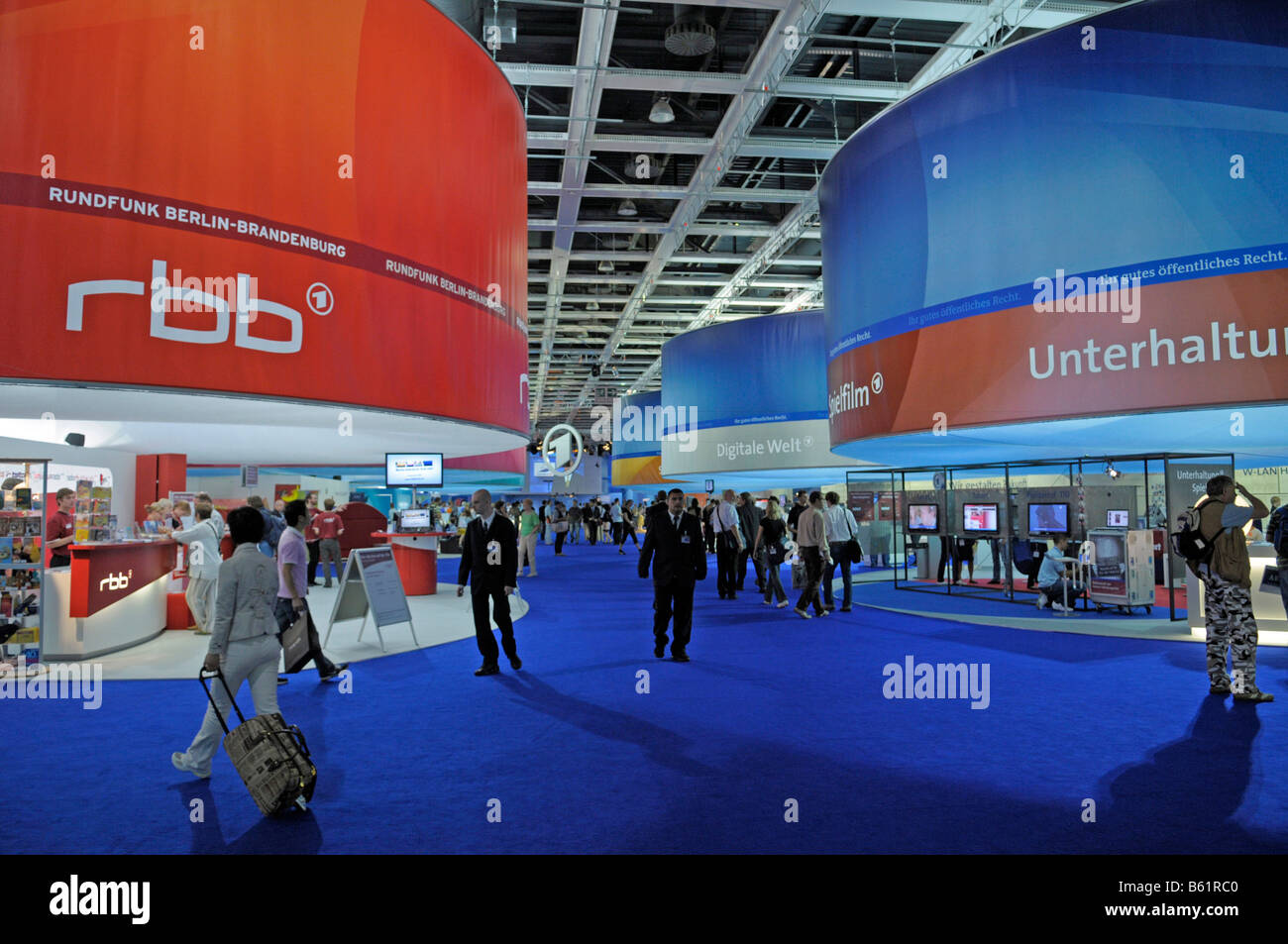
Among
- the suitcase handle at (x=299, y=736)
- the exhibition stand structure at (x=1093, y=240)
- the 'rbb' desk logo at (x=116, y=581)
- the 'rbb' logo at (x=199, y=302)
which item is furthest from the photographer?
the 'rbb' desk logo at (x=116, y=581)

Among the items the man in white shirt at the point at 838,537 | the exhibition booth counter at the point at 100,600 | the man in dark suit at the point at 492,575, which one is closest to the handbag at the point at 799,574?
the man in white shirt at the point at 838,537

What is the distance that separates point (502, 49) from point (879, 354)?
7.54 metres

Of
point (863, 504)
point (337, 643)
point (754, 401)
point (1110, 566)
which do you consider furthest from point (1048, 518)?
point (337, 643)

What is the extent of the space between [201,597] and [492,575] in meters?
3.71

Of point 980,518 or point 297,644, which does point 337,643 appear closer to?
point 297,644

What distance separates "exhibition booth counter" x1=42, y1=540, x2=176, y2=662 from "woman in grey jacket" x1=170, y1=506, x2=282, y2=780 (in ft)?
14.2

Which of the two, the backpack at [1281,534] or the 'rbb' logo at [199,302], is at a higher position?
the 'rbb' logo at [199,302]

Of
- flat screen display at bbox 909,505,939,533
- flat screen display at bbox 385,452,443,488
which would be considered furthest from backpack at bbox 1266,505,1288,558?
flat screen display at bbox 385,452,443,488

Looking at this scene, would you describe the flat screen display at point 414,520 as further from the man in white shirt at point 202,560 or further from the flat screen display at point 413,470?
the man in white shirt at point 202,560

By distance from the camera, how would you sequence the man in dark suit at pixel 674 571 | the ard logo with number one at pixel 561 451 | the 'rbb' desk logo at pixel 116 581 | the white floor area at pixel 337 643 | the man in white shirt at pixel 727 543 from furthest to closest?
1. the ard logo with number one at pixel 561 451
2. the man in white shirt at pixel 727 543
3. the 'rbb' desk logo at pixel 116 581
4. the man in dark suit at pixel 674 571
5. the white floor area at pixel 337 643

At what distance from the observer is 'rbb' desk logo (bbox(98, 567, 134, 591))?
796cm

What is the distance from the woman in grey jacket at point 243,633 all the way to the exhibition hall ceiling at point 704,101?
571 centimetres

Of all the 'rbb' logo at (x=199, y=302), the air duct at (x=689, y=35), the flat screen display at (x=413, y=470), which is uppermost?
the air duct at (x=689, y=35)

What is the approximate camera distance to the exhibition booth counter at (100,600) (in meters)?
7.61
